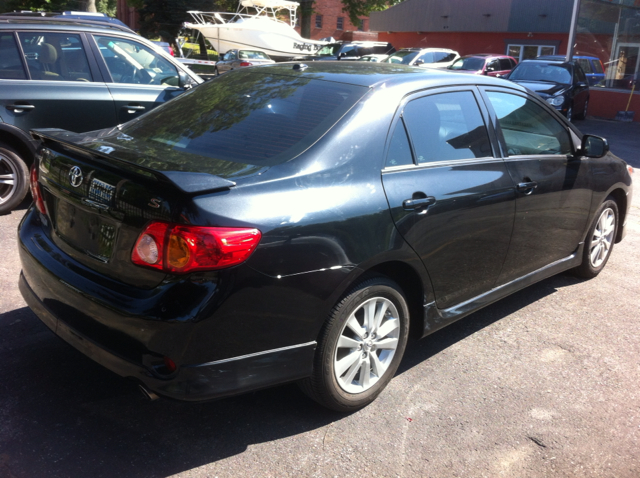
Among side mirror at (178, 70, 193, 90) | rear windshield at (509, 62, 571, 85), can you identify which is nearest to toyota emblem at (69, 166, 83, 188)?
side mirror at (178, 70, 193, 90)

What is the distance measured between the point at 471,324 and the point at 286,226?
7.33 ft

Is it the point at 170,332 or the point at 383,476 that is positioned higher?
the point at 170,332

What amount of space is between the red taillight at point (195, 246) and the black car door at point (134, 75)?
4.30m

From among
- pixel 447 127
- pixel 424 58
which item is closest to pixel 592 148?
pixel 447 127

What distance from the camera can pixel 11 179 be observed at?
618cm

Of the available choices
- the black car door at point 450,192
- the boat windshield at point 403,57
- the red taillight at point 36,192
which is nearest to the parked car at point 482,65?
the boat windshield at point 403,57

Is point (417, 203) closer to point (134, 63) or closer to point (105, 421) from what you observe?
point (105, 421)

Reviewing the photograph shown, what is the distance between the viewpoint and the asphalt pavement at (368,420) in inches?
111

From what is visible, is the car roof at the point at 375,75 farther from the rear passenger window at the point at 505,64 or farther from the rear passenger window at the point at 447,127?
the rear passenger window at the point at 505,64

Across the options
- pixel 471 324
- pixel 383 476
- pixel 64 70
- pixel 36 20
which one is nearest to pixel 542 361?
pixel 471 324

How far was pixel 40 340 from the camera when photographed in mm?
3729

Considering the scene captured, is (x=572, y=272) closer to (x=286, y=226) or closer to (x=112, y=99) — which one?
(x=286, y=226)

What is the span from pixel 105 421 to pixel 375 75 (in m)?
2.30

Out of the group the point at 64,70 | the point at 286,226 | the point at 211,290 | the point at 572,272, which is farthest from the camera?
the point at 64,70
